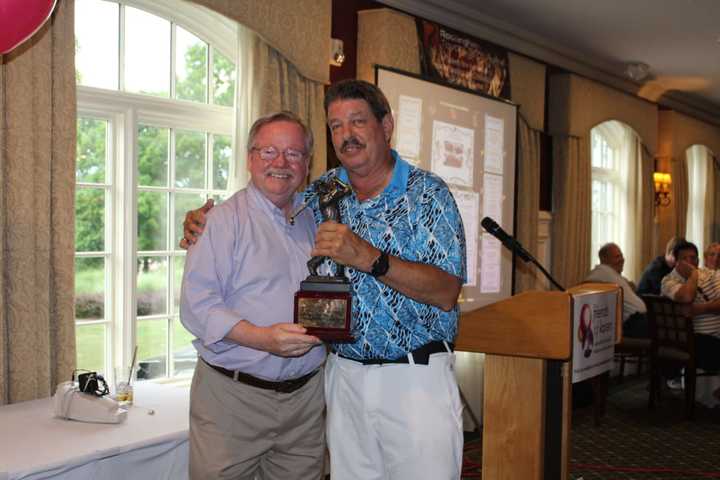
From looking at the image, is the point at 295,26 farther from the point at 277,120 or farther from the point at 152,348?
the point at 277,120

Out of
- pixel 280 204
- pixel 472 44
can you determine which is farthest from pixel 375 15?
pixel 280 204

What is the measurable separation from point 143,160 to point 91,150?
0.30m

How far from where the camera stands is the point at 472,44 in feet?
20.4

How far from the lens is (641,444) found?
5.41 metres

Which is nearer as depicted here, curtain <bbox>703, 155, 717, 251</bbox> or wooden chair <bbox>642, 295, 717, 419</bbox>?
wooden chair <bbox>642, 295, 717, 419</bbox>

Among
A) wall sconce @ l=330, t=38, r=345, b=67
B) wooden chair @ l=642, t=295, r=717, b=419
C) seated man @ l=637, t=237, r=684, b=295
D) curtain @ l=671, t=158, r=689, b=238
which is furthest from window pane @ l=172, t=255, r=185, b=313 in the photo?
curtain @ l=671, t=158, r=689, b=238

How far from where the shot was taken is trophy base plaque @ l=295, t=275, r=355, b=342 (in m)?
1.88

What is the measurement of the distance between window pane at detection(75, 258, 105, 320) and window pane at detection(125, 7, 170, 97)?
3.04 ft

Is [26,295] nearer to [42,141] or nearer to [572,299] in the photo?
[42,141]

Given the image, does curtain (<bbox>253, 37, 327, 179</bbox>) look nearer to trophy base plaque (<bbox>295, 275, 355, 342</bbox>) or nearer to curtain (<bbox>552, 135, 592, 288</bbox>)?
trophy base plaque (<bbox>295, 275, 355, 342</bbox>)

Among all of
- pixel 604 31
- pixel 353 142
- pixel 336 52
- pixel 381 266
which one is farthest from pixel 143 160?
pixel 604 31

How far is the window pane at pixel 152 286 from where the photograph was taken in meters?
4.30

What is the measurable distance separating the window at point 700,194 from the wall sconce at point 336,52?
26.4 ft

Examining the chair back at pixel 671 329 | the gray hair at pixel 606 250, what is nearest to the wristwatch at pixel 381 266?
the chair back at pixel 671 329
